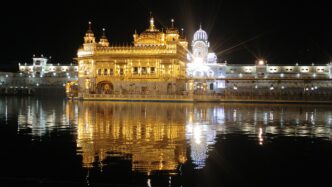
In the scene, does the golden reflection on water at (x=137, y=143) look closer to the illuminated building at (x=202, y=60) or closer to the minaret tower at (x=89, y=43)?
the minaret tower at (x=89, y=43)

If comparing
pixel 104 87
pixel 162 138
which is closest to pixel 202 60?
pixel 104 87

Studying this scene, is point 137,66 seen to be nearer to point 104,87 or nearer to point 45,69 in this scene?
→ point 104,87

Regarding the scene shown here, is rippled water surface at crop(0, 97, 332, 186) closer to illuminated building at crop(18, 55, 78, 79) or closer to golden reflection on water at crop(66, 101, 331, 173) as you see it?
golden reflection on water at crop(66, 101, 331, 173)

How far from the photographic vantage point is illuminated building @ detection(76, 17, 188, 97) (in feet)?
201

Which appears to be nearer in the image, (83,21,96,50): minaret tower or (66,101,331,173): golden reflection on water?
(66,101,331,173): golden reflection on water

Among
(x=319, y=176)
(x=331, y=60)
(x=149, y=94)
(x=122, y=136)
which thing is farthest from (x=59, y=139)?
(x=331, y=60)

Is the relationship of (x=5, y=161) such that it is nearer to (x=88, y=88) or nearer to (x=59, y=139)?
(x=59, y=139)

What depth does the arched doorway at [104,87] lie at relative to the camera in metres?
63.2

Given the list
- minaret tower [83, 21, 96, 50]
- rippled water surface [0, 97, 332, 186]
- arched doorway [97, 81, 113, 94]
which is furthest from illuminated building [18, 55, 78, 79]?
rippled water surface [0, 97, 332, 186]

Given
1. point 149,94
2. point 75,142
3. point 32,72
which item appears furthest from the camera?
point 32,72

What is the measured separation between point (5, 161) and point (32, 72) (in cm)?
10759

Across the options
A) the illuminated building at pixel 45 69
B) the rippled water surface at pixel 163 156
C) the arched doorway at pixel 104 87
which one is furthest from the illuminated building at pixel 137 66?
the illuminated building at pixel 45 69

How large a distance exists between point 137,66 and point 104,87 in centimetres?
759

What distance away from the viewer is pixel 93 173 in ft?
40.4
